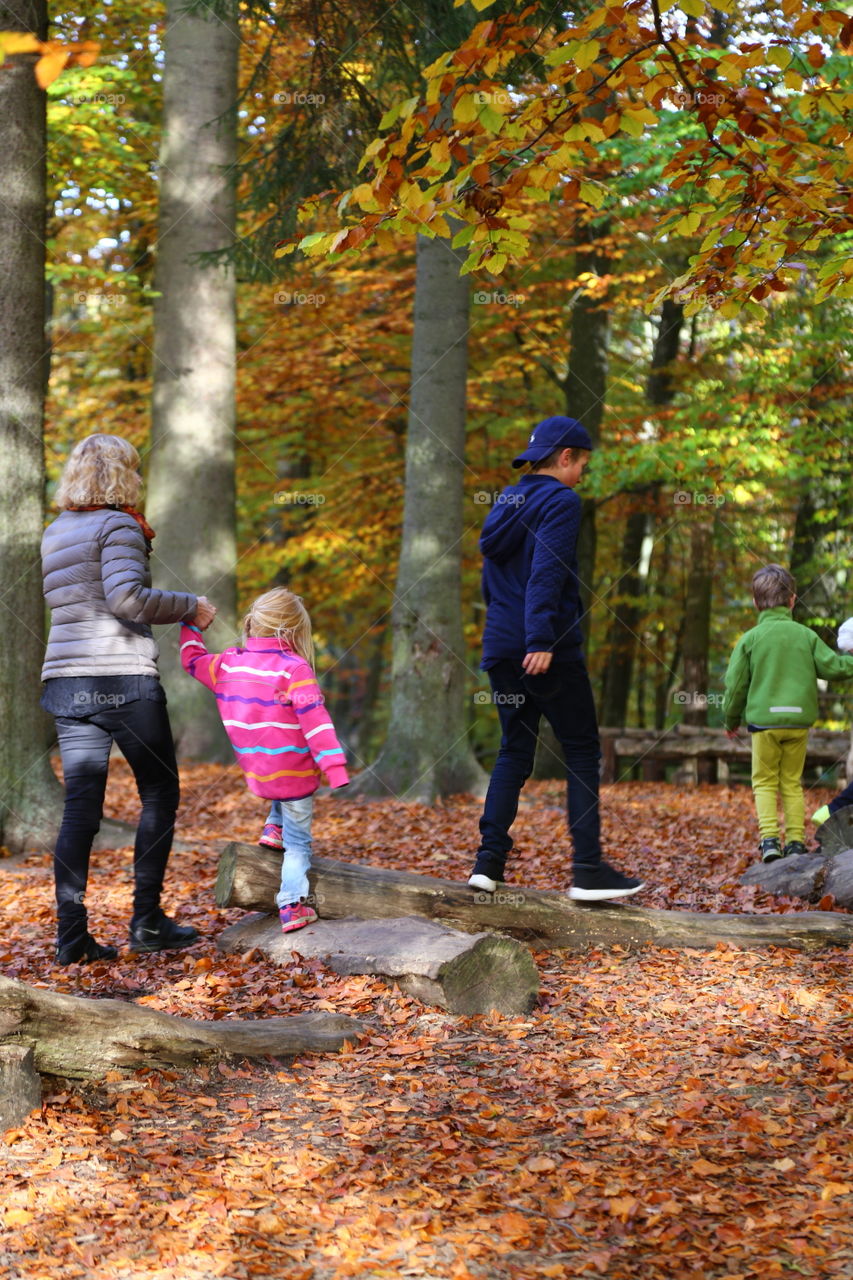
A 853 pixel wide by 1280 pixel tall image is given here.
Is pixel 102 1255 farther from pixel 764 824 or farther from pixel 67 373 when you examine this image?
pixel 67 373

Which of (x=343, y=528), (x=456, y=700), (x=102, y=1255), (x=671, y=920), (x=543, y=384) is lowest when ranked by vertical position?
(x=102, y=1255)

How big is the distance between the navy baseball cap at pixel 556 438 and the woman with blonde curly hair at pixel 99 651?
1.62 m

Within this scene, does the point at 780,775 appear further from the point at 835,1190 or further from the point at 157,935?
the point at 835,1190

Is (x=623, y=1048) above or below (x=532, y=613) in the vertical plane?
below

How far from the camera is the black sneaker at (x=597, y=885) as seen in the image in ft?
17.1

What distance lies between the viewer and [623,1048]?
4219mm

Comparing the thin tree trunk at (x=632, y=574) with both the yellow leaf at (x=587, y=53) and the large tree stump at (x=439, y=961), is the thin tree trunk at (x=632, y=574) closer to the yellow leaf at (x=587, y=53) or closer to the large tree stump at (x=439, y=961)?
the yellow leaf at (x=587, y=53)

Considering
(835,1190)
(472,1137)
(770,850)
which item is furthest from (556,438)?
(835,1190)

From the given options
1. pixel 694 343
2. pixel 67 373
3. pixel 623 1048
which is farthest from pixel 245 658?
pixel 67 373

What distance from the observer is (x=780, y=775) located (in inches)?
279

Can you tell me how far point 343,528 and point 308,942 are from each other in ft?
40.4

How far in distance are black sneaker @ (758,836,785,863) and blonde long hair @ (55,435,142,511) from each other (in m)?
4.18

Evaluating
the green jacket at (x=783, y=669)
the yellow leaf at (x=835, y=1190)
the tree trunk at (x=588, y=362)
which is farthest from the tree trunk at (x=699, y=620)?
the yellow leaf at (x=835, y=1190)

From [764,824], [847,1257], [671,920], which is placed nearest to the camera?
[847,1257]
